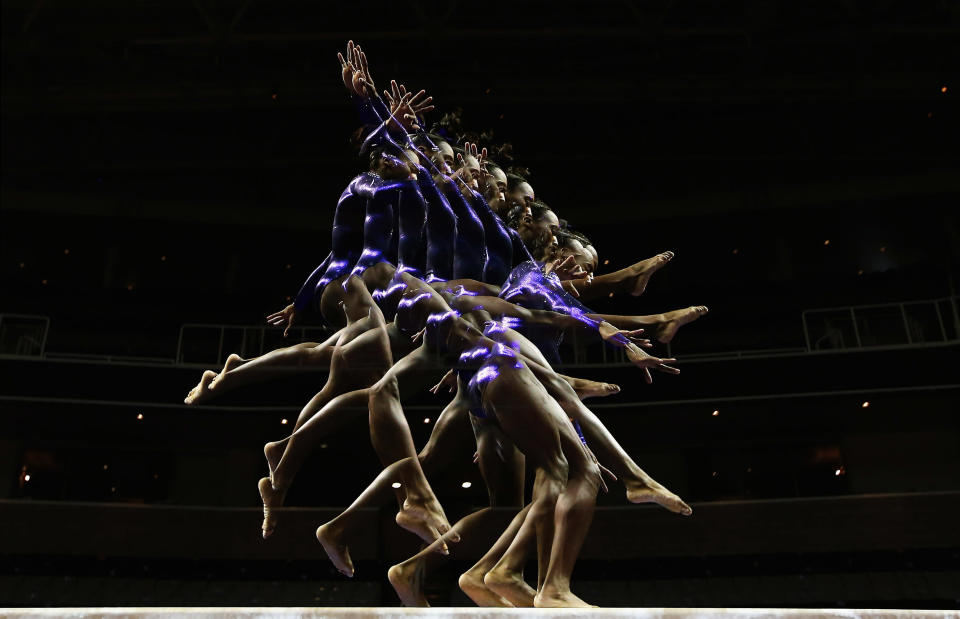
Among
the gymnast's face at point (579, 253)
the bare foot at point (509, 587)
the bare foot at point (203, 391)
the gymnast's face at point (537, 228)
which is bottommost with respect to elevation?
the bare foot at point (509, 587)

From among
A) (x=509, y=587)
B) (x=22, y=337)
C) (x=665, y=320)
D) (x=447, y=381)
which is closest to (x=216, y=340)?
(x=22, y=337)

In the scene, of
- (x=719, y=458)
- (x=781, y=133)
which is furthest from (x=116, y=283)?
(x=781, y=133)

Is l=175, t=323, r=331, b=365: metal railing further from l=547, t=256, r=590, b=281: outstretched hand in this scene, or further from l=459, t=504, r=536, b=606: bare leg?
l=459, t=504, r=536, b=606: bare leg

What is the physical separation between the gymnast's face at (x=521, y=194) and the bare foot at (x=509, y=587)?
228 cm

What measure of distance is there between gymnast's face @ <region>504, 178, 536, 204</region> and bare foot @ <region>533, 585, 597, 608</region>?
93.8 inches

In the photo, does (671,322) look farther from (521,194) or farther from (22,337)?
(22,337)

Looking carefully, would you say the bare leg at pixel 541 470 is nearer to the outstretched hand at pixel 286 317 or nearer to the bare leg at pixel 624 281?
the bare leg at pixel 624 281

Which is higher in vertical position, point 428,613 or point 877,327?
point 877,327

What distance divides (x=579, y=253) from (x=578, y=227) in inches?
403

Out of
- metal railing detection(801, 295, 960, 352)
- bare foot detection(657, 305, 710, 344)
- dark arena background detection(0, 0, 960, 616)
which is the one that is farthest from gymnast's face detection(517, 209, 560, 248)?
metal railing detection(801, 295, 960, 352)

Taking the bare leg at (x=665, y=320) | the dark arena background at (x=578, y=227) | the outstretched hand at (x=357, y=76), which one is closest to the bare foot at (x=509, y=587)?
the bare leg at (x=665, y=320)

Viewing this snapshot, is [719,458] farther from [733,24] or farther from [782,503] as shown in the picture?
[733,24]

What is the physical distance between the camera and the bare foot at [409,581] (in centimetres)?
396

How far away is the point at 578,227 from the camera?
15.0 meters
